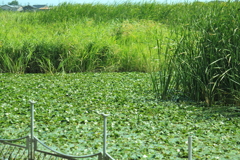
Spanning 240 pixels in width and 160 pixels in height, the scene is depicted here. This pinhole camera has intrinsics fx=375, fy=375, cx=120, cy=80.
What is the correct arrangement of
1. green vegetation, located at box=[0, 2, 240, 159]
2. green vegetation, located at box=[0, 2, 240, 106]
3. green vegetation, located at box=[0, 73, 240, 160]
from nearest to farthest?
green vegetation, located at box=[0, 73, 240, 160], green vegetation, located at box=[0, 2, 240, 159], green vegetation, located at box=[0, 2, 240, 106]

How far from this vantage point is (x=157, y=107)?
5703 millimetres

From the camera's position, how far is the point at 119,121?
4.92m

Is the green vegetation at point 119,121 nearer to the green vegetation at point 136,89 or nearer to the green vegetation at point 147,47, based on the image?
the green vegetation at point 136,89

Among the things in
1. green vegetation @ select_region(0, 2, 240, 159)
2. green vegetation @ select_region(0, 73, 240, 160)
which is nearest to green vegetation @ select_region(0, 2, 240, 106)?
green vegetation @ select_region(0, 2, 240, 159)

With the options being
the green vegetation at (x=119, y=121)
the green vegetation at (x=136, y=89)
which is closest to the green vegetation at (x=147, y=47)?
the green vegetation at (x=136, y=89)

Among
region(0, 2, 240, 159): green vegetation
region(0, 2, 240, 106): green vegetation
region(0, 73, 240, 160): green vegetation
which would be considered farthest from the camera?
region(0, 2, 240, 106): green vegetation

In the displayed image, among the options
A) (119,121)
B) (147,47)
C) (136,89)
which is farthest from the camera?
(147,47)

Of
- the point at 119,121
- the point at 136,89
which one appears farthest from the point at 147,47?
the point at 119,121

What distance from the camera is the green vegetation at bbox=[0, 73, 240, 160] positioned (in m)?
3.97

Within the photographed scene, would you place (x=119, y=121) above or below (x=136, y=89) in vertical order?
above

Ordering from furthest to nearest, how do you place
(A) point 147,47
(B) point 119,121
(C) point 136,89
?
(A) point 147,47 → (C) point 136,89 → (B) point 119,121

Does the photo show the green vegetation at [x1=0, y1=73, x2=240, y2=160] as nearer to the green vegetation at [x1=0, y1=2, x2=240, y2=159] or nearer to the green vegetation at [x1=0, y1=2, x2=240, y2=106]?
the green vegetation at [x1=0, y1=2, x2=240, y2=159]

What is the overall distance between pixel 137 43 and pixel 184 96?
4.34 m

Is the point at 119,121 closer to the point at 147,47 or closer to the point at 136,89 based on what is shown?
the point at 136,89
